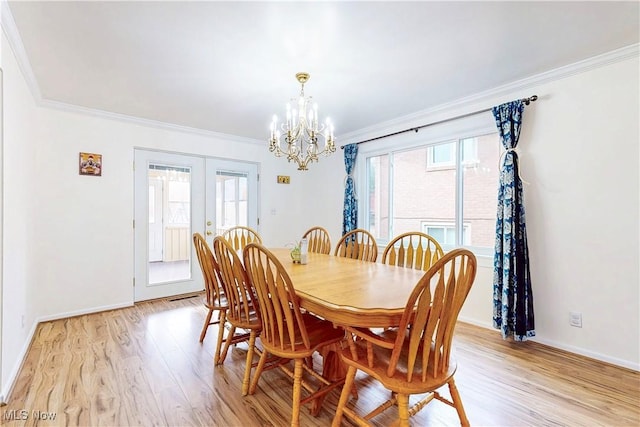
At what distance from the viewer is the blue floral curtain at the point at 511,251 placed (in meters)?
2.60

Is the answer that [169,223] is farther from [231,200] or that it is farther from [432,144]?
[432,144]

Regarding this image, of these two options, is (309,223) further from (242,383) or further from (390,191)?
(242,383)

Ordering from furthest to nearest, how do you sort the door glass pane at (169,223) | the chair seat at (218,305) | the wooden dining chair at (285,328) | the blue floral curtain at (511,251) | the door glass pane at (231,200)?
the door glass pane at (231,200) < the door glass pane at (169,223) < the blue floral curtain at (511,251) < the chair seat at (218,305) < the wooden dining chair at (285,328)

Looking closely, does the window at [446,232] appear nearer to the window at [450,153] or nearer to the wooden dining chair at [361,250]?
the window at [450,153]

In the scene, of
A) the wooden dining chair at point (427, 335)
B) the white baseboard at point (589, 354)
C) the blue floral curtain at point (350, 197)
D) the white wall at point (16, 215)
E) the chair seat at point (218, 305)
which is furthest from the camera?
the blue floral curtain at point (350, 197)

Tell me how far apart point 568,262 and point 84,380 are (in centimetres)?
378

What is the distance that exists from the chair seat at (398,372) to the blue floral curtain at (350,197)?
2857mm

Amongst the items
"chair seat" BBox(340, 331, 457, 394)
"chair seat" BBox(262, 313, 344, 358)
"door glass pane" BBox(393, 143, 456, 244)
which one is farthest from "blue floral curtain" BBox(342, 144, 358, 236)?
"chair seat" BBox(340, 331, 457, 394)

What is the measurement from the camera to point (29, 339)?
8.57ft

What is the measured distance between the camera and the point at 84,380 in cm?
203

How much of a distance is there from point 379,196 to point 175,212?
284cm

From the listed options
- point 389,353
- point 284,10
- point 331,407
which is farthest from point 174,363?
point 284,10

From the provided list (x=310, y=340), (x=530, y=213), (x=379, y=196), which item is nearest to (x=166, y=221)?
(x=379, y=196)

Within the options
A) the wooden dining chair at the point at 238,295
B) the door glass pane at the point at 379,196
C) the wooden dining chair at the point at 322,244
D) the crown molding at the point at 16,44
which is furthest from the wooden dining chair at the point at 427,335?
the door glass pane at the point at 379,196
